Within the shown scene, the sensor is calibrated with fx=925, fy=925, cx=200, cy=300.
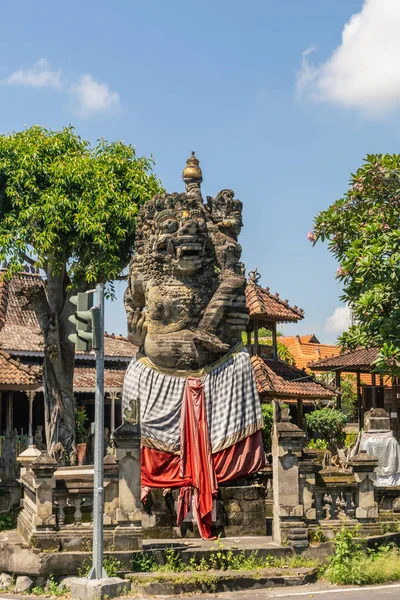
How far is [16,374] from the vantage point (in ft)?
93.7

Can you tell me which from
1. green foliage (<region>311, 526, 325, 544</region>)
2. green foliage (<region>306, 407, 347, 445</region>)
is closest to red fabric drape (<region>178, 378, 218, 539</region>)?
A: green foliage (<region>311, 526, 325, 544</region>)

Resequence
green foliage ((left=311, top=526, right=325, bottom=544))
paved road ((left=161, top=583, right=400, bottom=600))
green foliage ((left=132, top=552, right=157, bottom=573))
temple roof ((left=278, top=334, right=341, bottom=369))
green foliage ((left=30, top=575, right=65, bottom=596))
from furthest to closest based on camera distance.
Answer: temple roof ((left=278, top=334, right=341, bottom=369)), green foliage ((left=311, top=526, right=325, bottom=544)), green foliage ((left=132, top=552, right=157, bottom=573)), green foliage ((left=30, top=575, right=65, bottom=596)), paved road ((left=161, top=583, right=400, bottom=600))

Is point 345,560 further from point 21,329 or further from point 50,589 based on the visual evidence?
point 21,329

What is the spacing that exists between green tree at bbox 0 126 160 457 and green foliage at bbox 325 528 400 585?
12586mm

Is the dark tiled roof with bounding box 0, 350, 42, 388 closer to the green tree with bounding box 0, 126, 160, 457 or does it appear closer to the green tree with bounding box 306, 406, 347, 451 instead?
the green tree with bounding box 0, 126, 160, 457

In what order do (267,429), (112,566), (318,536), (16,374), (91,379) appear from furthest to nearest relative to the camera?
(91,379) → (267,429) → (16,374) → (318,536) → (112,566)

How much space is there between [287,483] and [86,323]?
460cm

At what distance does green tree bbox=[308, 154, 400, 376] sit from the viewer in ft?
59.4

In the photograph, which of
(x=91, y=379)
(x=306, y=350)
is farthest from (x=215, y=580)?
(x=306, y=350)

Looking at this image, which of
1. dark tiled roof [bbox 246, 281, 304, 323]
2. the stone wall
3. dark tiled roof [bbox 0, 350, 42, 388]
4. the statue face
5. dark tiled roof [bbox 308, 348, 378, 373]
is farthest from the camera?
dark tiled roof [bbox 308, 348, 378, 373]

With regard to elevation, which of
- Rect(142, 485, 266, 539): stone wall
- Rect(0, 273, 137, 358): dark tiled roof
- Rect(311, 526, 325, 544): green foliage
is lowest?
Rect(311, 526, 325, 544): green foliage

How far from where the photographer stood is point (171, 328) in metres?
16.9

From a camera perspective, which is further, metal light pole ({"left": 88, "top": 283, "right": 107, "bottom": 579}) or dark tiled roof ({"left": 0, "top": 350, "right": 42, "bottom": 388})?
dark tiled roof ({"left": 0, "top": 350, "right": 42, "bottom": 388})

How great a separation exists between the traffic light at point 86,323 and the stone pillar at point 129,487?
2447mm
